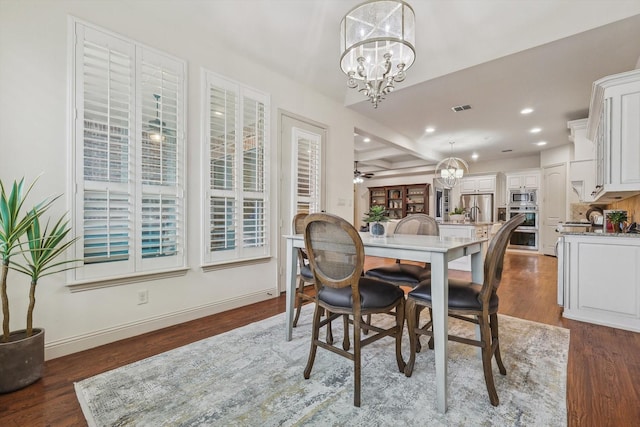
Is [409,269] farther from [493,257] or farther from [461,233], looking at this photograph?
[461,233]

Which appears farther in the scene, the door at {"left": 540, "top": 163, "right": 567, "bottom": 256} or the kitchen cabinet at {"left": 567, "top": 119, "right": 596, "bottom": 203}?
the door at {"left": 540, "top": 163, "right": 567, "bottom": 256}

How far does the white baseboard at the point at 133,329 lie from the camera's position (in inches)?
83.1

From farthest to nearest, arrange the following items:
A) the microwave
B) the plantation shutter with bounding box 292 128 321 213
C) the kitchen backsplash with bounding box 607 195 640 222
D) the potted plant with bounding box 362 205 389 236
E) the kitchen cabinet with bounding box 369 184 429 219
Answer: the kitchen cabinet with bounding box 369 184 429 219
the microwave
the plantation shutter with bounding box 292 128 321 213
the kitchen backsplash with bounding box 607 195 640 222
the potted plant with bounding box 362 205 389 236

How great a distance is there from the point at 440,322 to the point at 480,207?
8393mm

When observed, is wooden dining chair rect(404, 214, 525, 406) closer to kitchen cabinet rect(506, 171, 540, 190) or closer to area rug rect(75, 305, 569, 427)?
area rug rect(75, 305, 569, 427)

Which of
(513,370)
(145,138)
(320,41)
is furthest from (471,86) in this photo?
(145,138)

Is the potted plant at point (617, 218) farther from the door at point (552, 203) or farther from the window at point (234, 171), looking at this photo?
the door at point (552, 203)

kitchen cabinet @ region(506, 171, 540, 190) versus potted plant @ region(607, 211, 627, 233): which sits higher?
kitchen cabinet @ region(506, 171, 540, 190)

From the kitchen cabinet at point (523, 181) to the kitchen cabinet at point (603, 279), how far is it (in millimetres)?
5985

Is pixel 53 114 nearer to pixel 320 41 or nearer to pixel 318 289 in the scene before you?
pixel 318 289

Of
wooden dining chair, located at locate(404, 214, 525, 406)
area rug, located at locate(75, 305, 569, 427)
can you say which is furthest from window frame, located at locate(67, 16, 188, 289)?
wooden dining chair, located at locate(404, 214, 525, 406)

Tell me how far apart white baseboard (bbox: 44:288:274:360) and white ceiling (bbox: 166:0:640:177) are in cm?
283

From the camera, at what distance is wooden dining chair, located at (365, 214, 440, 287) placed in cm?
235

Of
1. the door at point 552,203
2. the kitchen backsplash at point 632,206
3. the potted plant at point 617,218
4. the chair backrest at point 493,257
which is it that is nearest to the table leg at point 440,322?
the chair backrest at point 493,257
